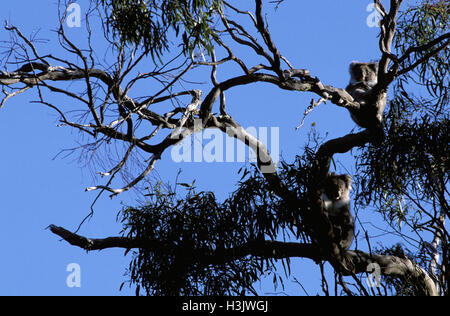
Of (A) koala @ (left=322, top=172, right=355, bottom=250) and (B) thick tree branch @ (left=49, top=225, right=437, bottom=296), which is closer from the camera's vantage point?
(B) thick tree branch @ (left=49, top=225, right=437, bottom=296)

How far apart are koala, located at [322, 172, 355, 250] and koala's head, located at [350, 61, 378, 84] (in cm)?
136

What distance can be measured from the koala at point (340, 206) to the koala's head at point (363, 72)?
1357 mm

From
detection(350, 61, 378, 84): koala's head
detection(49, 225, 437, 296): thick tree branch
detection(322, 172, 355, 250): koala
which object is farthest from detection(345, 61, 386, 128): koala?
detection(49, 225, 437, 296): thick tree branch

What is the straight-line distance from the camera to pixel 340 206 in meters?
5.92

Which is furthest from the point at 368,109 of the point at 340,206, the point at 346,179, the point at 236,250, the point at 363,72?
the point at 236,250

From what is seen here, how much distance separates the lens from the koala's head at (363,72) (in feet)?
22.2

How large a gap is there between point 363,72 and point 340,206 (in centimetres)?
169

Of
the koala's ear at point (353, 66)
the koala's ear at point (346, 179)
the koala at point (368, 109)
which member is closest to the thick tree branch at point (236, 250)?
the koala's ear at point (346, 179)

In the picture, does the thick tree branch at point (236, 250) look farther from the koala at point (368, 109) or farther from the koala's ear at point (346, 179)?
the koala at point (368, 109)

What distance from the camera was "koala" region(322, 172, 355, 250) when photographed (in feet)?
19.3

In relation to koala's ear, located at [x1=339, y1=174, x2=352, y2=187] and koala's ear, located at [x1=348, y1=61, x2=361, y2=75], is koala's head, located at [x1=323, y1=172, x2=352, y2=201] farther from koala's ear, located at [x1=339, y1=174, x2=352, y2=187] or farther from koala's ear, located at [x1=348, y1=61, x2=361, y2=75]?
koala's ear, located at [x1=348, y1=61, x2=361, y2=75]
